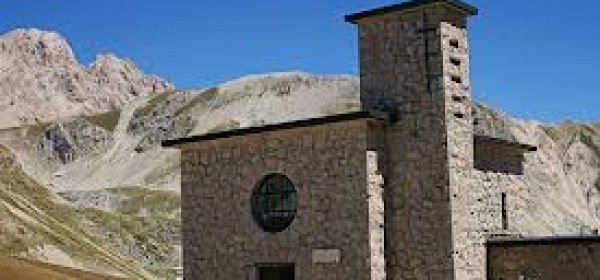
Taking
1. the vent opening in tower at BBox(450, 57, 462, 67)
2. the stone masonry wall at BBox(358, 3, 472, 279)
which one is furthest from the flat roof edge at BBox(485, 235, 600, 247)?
the vent opening in tower at BBox(450, 57, 462, 67)

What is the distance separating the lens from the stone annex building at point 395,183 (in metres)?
22.5

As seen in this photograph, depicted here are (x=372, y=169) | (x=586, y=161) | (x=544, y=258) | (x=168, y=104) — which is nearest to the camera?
(x=544, y=258)

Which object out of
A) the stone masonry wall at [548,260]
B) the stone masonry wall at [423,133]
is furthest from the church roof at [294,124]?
the stone masonry wall at [548,260]

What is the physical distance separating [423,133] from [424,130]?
3.3 inches

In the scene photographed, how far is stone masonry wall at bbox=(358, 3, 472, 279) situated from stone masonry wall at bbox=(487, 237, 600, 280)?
1.42 metres

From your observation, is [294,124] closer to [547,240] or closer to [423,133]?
[423,133]

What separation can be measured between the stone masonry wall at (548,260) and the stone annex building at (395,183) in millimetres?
27

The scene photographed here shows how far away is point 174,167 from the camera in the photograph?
152000 millimetres

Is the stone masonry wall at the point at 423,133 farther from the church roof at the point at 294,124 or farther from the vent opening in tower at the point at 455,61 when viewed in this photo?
the church roof at the point at 294,124

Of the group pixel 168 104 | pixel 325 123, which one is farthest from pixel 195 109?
pixel 325 123

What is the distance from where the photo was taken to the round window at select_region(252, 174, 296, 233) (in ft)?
80.1

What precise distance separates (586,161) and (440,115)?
5284 inches

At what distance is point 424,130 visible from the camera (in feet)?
75.3

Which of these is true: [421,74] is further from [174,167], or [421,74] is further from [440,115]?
[174,167]
